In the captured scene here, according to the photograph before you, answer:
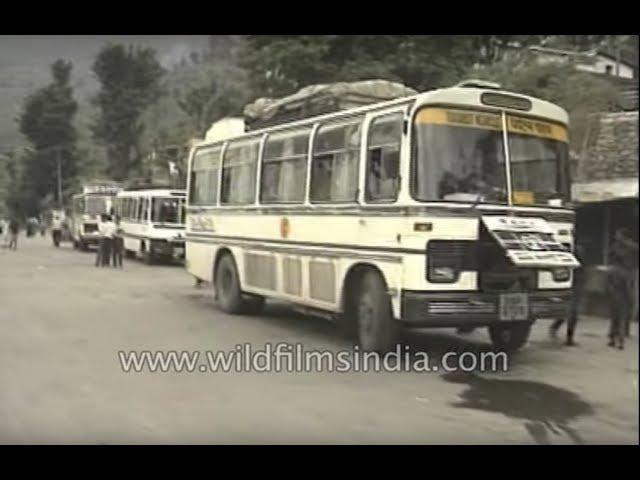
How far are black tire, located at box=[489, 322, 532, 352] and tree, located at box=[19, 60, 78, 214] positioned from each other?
125 inches

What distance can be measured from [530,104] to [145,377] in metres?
3.21

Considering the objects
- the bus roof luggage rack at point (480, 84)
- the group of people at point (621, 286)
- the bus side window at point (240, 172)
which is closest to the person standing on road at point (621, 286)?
the group of people at point (621, 286)

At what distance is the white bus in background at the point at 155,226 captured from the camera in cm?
1160

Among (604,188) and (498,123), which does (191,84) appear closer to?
(498,123)

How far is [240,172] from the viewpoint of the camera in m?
9.45

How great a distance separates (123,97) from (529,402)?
3156 mm

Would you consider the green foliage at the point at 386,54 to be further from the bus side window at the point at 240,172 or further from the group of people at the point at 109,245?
the group of people at the point at 109,245

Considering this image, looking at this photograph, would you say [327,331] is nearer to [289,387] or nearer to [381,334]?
[381,334]

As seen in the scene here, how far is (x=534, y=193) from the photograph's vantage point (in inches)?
256

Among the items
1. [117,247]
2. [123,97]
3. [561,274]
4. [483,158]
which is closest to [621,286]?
[561,274]

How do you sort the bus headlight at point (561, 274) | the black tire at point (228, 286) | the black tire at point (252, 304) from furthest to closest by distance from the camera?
the black tire at point (228, 286)
the black tire at point (252, 304)
the bus headlight at point (561, 274)

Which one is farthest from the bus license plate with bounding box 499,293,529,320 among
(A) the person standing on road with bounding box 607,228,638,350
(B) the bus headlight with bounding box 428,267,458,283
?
(A) the person standing on road with bounding box 607,228,638,350

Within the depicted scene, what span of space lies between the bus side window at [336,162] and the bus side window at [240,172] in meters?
1.29
